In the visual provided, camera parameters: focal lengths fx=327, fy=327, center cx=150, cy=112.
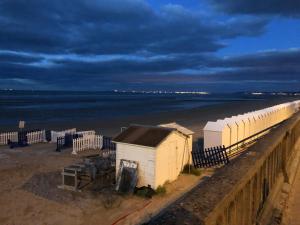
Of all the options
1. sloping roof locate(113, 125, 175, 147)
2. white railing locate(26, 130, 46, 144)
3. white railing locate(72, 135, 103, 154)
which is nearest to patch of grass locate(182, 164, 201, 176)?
sloping roof locate(113, 125, 175, 147)

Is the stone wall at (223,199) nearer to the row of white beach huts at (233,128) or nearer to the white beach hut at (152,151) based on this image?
the white beach hut at (152,151)

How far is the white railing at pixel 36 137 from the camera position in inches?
1029

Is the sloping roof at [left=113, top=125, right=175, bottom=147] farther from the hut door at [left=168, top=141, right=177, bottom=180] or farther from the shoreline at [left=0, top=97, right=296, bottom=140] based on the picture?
the shoreline at [left=0, top=97, right=296, bottom=140]

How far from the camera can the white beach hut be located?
45.5 feet

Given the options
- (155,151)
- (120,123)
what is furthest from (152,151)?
(120,123)

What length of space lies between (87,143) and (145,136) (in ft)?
32.1

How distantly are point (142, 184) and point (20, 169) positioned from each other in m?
7.65

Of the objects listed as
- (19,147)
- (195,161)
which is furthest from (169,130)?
(19,147)

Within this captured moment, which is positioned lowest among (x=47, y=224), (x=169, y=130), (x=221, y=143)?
(x=47, y=224)

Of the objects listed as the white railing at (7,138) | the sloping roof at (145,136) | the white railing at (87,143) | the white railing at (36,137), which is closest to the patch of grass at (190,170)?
the sloping roof at (145,136)

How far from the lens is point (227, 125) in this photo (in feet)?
67.9

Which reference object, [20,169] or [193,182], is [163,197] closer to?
[193,182]

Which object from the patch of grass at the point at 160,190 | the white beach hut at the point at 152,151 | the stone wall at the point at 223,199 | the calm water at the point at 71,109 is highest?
the stone wall at the point at 223,199

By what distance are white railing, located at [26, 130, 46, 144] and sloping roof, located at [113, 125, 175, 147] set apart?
1378cm
